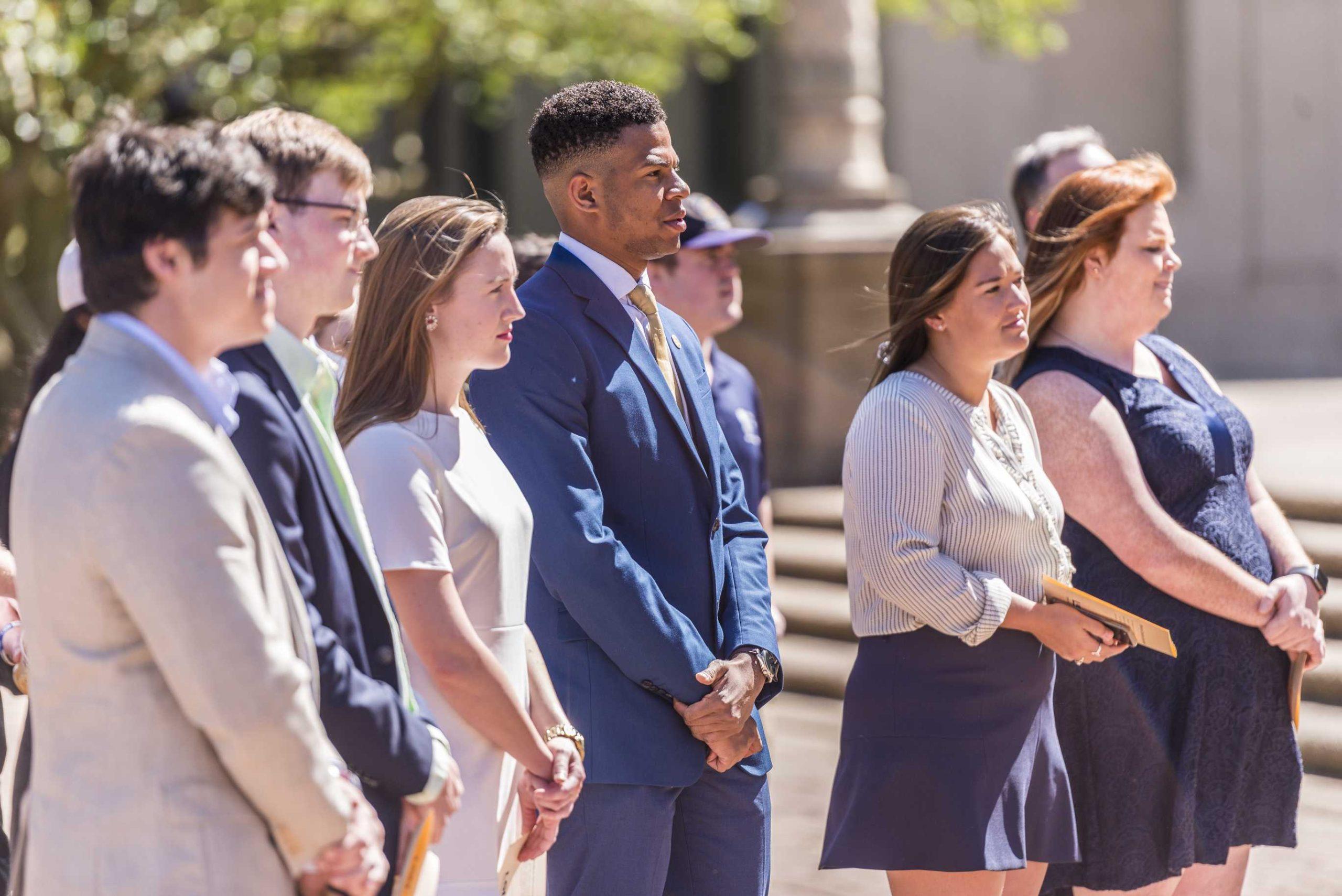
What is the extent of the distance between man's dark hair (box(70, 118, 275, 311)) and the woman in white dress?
70 centimetres

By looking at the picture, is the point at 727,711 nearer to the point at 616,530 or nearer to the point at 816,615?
the point at 616,530

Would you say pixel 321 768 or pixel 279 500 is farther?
pixel 279 500

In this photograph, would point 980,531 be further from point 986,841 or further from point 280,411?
point 280,411

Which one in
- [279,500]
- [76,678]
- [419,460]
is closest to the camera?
[76,678]

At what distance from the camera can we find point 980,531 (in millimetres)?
3430

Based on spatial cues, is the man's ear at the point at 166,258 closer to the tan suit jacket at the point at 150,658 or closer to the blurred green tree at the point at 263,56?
the tan suit jacket at the point at 150,658

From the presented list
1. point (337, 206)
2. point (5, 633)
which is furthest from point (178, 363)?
point (5, 633)

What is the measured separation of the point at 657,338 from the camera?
3344 mm

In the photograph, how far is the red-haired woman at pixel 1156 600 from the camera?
3.78m

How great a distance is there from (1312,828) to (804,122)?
5.30 m

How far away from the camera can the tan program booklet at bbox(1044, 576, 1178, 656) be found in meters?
3.34

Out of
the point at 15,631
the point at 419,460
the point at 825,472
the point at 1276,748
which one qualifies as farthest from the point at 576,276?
the point at 825,472

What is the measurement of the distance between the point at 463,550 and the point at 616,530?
486 mm

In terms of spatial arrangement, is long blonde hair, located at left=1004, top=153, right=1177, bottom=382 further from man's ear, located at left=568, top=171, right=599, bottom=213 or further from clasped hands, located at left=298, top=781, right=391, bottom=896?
clasped hands, located at left=298, top=781, right=391, bottom=896
